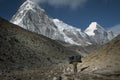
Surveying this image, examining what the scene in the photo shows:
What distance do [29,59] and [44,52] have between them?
22533 mm

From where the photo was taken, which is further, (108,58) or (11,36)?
(11,36)

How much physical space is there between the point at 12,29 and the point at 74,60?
8836 cm

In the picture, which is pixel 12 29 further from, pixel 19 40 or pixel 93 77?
pixel 93 77

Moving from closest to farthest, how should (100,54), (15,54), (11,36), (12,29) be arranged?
(100,54)
(15,54)
(11,36)
(12,29)

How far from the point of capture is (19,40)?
341ft

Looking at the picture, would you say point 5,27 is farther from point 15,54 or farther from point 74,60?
point 74,60

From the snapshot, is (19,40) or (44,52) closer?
(19,40)

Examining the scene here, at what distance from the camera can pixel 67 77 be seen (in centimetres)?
1881

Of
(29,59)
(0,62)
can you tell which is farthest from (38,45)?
(0,62)

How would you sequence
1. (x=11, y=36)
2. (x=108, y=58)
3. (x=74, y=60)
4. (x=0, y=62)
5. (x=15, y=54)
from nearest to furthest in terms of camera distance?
(x=74, y=60)
(x=108, y=58)
(x=0, y=62)
(x=15, y=54)
(x=11, y=36)

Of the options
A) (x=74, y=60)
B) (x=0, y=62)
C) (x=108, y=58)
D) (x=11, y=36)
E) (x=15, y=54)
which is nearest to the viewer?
(x=74, y=60)

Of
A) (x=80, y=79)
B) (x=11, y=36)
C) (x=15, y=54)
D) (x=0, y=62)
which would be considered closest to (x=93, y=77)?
(x=80, y=79)

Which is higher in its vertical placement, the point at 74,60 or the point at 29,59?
the point at 29,59

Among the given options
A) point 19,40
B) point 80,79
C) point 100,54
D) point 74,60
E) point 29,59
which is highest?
point 19,40
